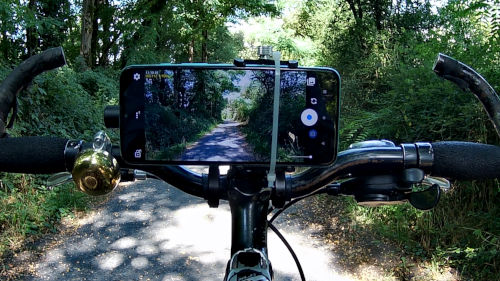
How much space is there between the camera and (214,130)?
108 centimetres

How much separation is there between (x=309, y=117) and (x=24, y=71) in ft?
2.60

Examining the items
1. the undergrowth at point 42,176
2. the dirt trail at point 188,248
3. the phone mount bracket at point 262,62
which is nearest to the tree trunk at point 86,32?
the undergrowth at point 42,176

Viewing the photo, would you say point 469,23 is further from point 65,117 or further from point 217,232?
point 65,117

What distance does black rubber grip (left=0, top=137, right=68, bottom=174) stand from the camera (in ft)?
3.67

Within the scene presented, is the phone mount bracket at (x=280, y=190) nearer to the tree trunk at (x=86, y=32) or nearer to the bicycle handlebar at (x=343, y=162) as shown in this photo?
the bicycle handlebar at (x=343, y=162)

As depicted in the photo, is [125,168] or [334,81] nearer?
[334,81]

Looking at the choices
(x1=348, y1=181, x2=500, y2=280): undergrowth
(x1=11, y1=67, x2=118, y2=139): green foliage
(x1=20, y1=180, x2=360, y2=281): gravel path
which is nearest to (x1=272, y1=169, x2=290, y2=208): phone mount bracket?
(x1=348, y1=181, x2=500, y2=280): undergrowth

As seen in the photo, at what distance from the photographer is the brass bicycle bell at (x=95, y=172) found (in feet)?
A: 3.08

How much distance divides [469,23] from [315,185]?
4658 mm

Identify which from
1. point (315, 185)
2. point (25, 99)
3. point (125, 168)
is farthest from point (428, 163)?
point (25, 99)

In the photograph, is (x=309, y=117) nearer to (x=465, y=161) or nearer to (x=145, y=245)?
(x=465, y=161)

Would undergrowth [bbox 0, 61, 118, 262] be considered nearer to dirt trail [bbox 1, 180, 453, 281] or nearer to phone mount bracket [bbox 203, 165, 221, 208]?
dirt trail [bbox 1, 180, 453, 281]

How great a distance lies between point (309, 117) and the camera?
0.98 m

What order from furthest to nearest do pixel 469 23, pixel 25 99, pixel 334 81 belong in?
pixel 25 99
pixel 469 23
pixel 334 81
